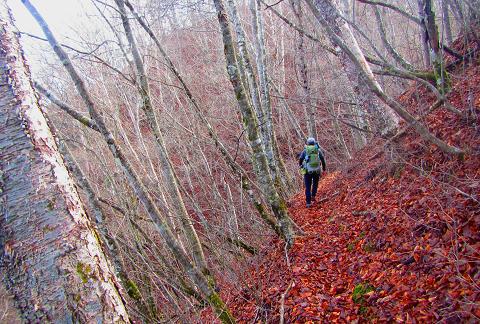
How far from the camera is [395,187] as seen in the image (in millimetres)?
5523

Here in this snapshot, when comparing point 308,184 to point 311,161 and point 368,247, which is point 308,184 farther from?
point 368,247

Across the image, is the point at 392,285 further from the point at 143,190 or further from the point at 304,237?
the point at 143,190

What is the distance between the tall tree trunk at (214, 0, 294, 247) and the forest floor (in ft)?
1.52

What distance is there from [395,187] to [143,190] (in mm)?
3945

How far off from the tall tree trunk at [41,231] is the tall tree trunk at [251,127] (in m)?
4.14

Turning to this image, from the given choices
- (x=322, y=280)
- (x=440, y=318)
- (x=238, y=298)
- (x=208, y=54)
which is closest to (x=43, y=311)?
(x=440, y=318)

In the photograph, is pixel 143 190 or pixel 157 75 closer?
pixel 143 190

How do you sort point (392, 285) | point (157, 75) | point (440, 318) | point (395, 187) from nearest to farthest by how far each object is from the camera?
point (440, 318) < point (392, 285) < point (395, 187) < point (157, 75)

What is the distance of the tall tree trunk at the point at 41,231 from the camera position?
1.10 metres

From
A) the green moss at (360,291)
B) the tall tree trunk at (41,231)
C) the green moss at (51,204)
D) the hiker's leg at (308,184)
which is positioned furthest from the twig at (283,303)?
the green moss at (51,204)

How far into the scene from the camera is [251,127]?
5.57 m

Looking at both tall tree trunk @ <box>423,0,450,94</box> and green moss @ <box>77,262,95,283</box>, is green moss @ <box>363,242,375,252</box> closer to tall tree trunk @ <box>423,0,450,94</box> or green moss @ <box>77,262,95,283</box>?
tall tree trunk @ <box>423,0,450,94</box>

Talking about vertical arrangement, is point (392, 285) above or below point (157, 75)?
below

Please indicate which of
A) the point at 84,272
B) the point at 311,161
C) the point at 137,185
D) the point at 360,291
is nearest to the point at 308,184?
the point at 311,161
